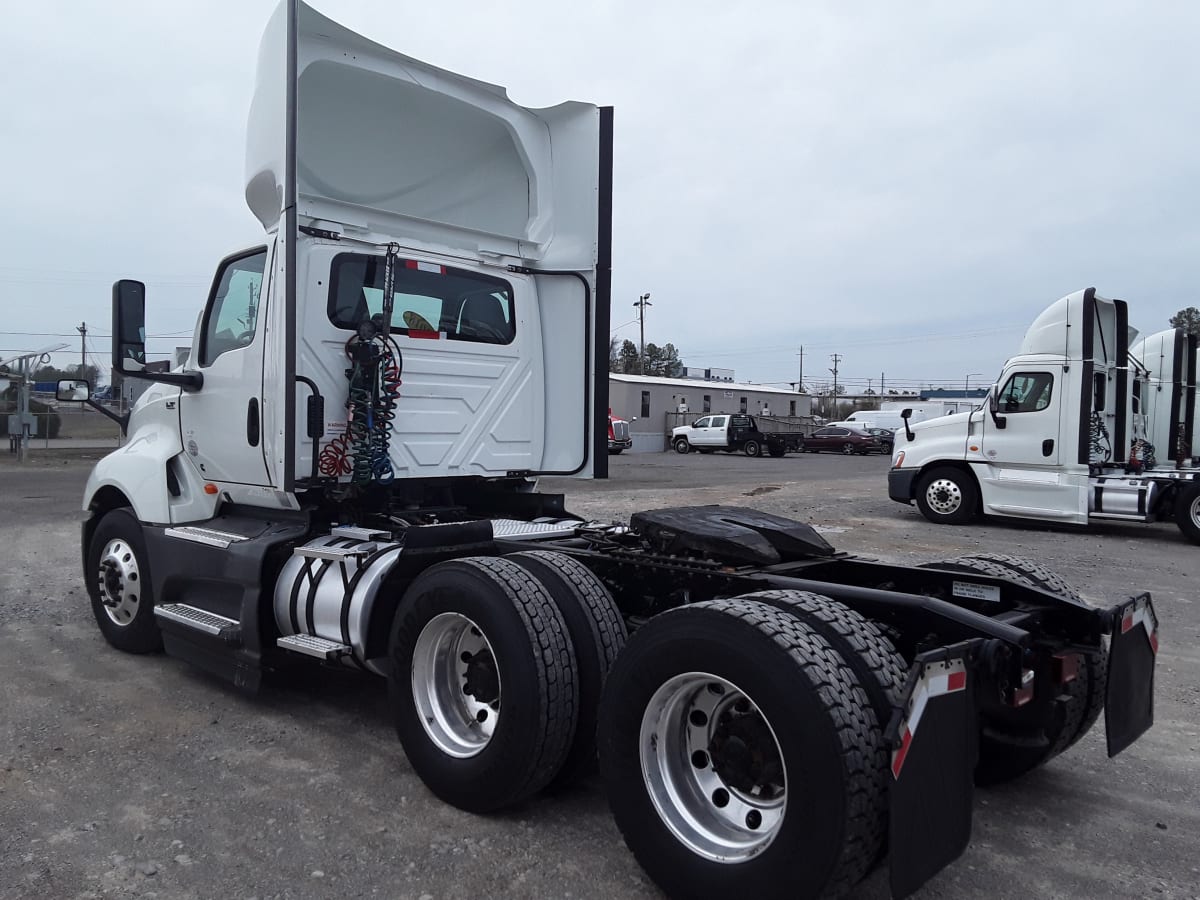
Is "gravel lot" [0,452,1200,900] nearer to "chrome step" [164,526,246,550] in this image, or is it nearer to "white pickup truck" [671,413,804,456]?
"chrome step" [164,526,246,550]

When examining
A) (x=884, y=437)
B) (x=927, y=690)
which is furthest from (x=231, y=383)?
(x=884, y=437)

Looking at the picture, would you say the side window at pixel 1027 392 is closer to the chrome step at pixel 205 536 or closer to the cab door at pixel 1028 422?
the cab door at pixel 1028 422

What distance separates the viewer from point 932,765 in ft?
8.18

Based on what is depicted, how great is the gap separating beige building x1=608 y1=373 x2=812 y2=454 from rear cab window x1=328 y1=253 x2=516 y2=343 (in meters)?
37.5

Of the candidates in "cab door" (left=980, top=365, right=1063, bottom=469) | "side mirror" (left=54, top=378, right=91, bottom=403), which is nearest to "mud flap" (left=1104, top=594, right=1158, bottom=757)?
"side mirror" (left=54, top=378, right=91, bottom=403)

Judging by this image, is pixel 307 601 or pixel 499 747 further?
pixel 307 601

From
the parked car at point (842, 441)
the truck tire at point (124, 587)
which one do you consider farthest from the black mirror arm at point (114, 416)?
the parked car at point (842, 441)

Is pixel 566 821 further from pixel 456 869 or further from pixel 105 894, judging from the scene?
pixel 105 894

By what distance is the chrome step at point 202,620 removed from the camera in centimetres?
466

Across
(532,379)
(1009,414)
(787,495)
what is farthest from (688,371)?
(532,379)

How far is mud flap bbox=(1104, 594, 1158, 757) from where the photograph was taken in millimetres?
3178

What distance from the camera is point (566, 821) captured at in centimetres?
350

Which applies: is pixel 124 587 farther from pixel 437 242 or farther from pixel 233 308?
pixel 437 242

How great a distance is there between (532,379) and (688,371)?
264 feet
